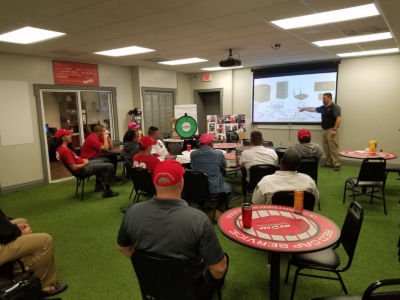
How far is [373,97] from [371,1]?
4.38 metres

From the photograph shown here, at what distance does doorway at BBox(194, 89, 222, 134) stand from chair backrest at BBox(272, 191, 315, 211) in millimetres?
7365

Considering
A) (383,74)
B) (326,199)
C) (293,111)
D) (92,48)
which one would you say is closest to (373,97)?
(383,74)

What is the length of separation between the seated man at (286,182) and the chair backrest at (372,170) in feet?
6.02

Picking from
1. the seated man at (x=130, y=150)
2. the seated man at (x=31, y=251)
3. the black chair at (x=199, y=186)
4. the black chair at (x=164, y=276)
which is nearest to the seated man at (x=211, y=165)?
the black chair at (x=199, y=186)

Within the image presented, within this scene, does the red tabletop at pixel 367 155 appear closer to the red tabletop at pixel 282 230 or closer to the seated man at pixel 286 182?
the seated man at pixel 286 182

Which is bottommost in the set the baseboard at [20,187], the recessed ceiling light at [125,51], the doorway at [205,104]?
the baseboard at [20,187]

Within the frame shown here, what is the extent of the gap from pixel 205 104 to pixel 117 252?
24.7 feet

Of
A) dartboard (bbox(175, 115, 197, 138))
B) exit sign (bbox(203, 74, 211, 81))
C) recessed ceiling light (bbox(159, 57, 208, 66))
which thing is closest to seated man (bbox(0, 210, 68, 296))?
recessed ceiling light (bbox(159, 57, 208, 66))

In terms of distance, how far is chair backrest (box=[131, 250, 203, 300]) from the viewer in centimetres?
131

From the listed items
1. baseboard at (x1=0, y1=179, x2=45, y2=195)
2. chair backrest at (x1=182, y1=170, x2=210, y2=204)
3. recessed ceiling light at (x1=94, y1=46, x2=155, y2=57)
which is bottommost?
baseboard at (x1=0, y1=179, x2=45, y2=195)

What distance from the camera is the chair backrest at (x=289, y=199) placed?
7.64 feet

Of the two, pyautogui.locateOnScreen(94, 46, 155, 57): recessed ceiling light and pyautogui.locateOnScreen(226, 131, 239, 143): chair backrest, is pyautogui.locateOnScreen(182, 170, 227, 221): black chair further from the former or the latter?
pyautogui.locateOnScreen(226, 131, 239, 143): chair backrest

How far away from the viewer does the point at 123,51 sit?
17.5ft

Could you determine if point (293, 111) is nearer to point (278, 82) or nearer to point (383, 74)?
point (278, 82)
